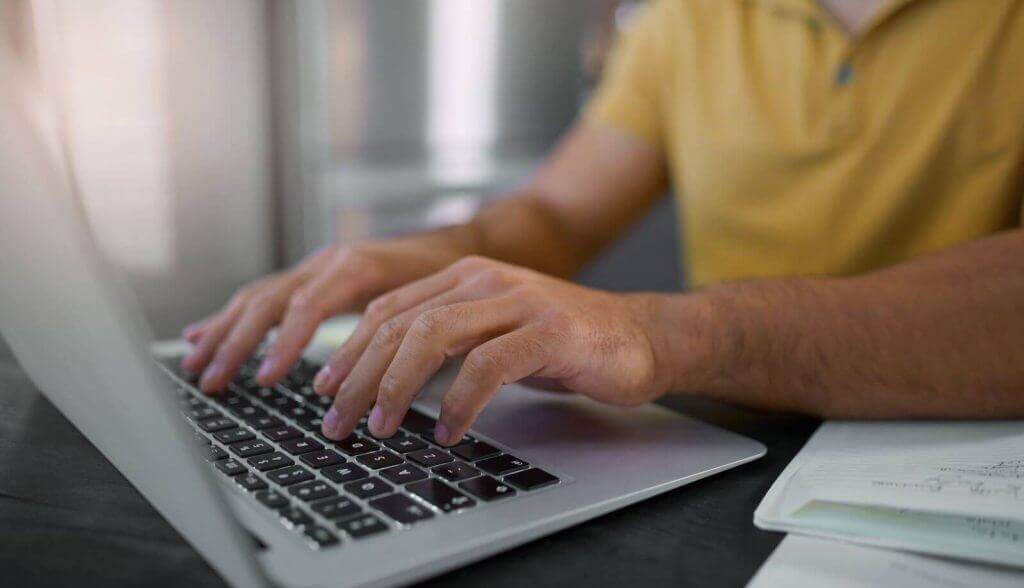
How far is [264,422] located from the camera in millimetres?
532

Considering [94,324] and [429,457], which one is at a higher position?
[94,324]

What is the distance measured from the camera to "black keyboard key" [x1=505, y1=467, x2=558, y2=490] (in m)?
0.44

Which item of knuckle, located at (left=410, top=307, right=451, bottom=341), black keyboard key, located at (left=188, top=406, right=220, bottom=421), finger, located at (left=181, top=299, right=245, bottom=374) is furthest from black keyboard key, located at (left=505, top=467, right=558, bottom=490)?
finger, located at (left=181, top=299, right=245, bottom=374)

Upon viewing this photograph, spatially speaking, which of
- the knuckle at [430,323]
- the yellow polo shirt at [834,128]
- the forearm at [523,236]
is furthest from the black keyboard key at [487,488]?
the yellow polo shirt at [834,128]

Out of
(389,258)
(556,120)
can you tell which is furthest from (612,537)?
(556,120)

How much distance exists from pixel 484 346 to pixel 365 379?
75 mm

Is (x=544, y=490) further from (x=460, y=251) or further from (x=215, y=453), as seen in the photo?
(x=460, y=251)

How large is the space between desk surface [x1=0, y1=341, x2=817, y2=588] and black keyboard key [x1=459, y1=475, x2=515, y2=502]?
0.03 metres

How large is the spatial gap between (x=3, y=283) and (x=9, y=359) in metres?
0.31

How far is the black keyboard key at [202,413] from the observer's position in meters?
0.54

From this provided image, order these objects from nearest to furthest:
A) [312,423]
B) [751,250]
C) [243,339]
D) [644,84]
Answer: [312,423] < [243,339] < [751,250] < [644,84]

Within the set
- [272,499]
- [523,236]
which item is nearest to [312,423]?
[272,499]

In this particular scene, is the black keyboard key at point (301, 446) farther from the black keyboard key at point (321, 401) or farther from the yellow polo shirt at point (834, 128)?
the yellow polo shirt at point (834, 128)

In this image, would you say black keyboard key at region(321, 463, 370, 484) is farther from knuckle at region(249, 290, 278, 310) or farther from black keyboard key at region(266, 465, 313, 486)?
knuckle at region(249, 290, 278, 310)
